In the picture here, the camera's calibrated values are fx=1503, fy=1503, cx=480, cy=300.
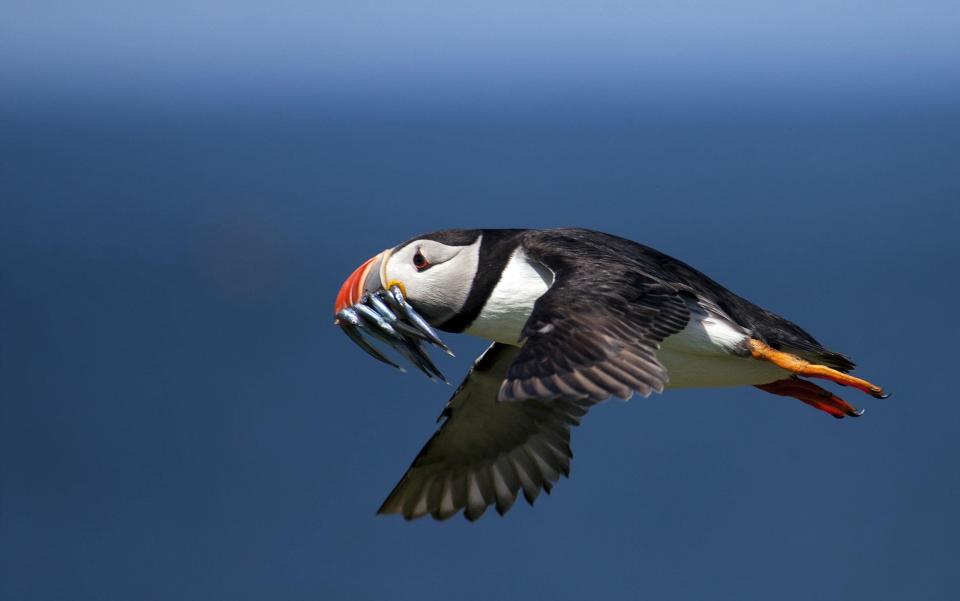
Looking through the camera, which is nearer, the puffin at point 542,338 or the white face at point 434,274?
the puffin at point 542,338

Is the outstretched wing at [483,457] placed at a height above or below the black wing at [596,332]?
below

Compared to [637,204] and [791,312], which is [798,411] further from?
[637,204]

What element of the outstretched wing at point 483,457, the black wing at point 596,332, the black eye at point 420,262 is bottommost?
the outstretched wing at point 483,457

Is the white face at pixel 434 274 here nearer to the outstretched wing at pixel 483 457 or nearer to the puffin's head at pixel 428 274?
the puffin's head at pixel 428 274

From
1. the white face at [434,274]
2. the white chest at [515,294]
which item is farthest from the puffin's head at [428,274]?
the white chest at [515,294]

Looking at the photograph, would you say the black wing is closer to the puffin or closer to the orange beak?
the puffin

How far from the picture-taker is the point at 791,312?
1329 inches

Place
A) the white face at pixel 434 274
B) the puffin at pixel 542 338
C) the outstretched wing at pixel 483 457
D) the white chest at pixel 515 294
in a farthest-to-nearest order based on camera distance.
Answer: the outstretched wing at pixel 483 457 < the white face at pixel 434 274 < the white chest at pixel 515 294 < the puffin at pixel 542 338

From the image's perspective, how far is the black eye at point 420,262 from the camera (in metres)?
6.56

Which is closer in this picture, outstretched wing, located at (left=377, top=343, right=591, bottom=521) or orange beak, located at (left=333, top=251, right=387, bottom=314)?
orange beak, located at (left=333, top=251, right=387, bottom=314)

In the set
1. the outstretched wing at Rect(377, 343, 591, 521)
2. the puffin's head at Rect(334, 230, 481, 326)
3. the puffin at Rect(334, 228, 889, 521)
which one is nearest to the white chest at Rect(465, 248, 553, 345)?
the puffin at Rect(334, 228, 889, 521)

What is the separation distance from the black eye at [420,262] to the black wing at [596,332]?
721 millimetres

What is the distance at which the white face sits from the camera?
6.48m

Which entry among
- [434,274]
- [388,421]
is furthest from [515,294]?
[388,421]
